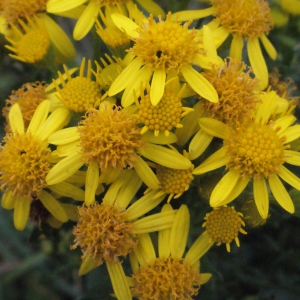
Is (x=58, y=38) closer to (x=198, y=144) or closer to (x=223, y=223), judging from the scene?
(x=198, y=144)

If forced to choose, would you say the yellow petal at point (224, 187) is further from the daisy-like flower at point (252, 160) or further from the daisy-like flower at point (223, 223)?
the daisy-like flower at point (223, 223)

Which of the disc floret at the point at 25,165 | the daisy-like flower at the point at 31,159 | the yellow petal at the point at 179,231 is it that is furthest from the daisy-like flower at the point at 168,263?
the disc floret at the point at 25,165

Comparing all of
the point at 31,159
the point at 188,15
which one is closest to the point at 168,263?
the point at 31,159

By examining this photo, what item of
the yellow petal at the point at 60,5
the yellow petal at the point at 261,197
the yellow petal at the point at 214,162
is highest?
the yellow petal at the point at 60,5

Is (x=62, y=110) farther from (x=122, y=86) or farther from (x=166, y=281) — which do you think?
(x=166, y=281)

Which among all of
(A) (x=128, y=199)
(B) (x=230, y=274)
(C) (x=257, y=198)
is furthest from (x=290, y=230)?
(A) (x=128, y=199)

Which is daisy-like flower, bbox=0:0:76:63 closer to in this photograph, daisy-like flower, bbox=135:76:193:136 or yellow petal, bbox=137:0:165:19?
yellow petal, bbox=137:0:165:19
